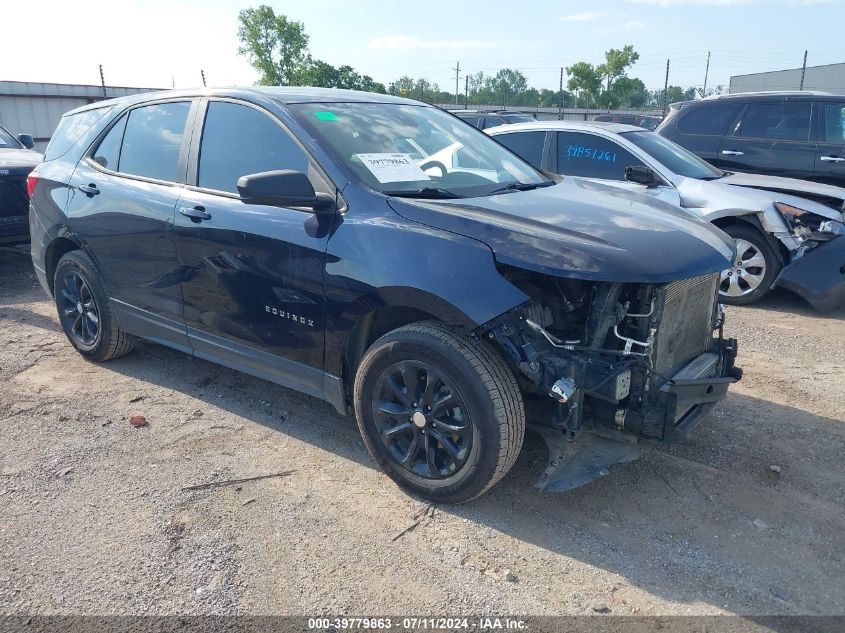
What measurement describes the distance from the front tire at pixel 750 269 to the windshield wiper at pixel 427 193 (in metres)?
3.84

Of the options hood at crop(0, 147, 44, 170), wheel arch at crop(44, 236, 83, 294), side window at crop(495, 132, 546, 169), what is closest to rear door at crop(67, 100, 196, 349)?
wheel arch at crop(44, 236, 83, 294)

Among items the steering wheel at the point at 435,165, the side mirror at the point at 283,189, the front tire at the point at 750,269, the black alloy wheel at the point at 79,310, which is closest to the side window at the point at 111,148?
the black alloy wheel at the point at 79,310

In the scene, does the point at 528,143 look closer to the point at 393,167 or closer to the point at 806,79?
the point at 393,167

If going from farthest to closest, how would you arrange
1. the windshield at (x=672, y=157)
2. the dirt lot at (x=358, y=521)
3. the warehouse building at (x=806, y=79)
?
1. the warehouse building at (x=806, y=79)
2. the windshield at (x=672, y=157)
3. the dirt lot at (x=358, y=521)

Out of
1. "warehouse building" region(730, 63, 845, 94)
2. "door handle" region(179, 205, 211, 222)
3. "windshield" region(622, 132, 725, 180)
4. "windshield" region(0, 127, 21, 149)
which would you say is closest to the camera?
"door handle" region(179, 205, 211, 222)

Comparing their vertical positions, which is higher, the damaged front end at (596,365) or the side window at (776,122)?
the side window at (776,122)

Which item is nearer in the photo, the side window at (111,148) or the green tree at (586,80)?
the side window at (111,148)

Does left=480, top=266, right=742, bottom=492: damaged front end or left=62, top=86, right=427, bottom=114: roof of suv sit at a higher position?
left=62, top=86, right=427, bottom=114: roof of suv

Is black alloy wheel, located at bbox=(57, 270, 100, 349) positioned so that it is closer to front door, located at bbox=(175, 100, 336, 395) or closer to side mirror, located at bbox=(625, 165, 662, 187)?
front door, located at bbox=(175, 100, 336, 395)

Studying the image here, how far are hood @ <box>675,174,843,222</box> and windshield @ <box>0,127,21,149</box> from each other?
324 inches

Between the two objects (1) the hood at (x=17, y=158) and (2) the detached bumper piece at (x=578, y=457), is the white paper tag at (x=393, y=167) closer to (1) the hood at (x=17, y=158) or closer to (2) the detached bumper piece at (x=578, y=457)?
(2) the detached bumper piece at (x=578, y=457)

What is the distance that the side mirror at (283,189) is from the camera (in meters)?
3.14

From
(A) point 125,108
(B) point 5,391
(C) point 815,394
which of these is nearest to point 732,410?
(C) point 815,394

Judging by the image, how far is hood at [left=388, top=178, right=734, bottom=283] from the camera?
8.99 ft
